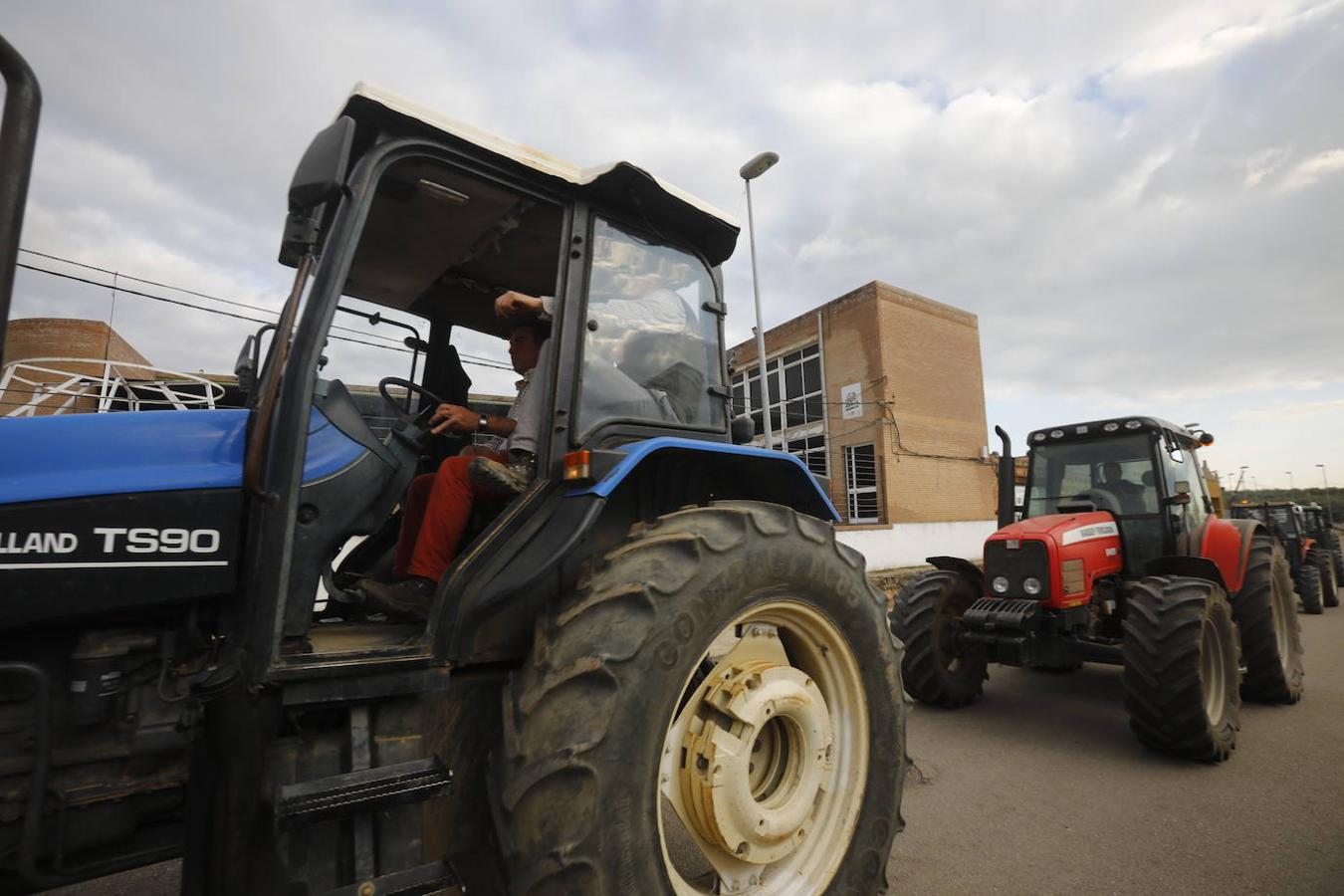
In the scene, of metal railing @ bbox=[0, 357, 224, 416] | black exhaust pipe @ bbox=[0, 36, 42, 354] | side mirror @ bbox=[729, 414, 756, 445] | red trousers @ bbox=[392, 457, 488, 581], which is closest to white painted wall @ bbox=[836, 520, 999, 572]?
side mirror @ bbox=[729, 414, 756, 445]

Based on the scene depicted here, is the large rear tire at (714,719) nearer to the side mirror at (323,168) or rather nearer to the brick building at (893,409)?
the side mirror at (323,168)

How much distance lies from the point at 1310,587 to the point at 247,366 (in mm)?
15311

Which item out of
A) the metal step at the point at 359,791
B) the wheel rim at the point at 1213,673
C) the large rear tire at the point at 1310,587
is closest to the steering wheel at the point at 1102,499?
the wheel rim at the point at 1213,673

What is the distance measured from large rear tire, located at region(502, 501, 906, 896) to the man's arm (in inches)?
31.8

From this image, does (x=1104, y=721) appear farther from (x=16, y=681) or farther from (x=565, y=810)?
(x=16, y=681)

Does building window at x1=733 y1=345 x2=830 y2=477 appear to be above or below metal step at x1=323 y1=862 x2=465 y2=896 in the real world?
above

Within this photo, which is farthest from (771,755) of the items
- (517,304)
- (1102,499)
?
(1102,499)

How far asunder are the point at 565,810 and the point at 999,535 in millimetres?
4750

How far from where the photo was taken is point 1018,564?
16.9 ft

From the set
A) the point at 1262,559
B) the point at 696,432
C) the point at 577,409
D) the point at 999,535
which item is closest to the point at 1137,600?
the point at 999,535

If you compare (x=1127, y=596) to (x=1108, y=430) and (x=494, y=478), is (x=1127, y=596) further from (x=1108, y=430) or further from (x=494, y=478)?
(x=494, y=478)

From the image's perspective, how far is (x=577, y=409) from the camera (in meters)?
2.20

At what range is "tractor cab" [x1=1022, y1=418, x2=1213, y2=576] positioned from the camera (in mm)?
5605

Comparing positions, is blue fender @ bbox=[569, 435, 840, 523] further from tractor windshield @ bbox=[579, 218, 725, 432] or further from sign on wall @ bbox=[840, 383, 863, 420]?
sign on wall @ bbox=[840, 383, 863, 420]
